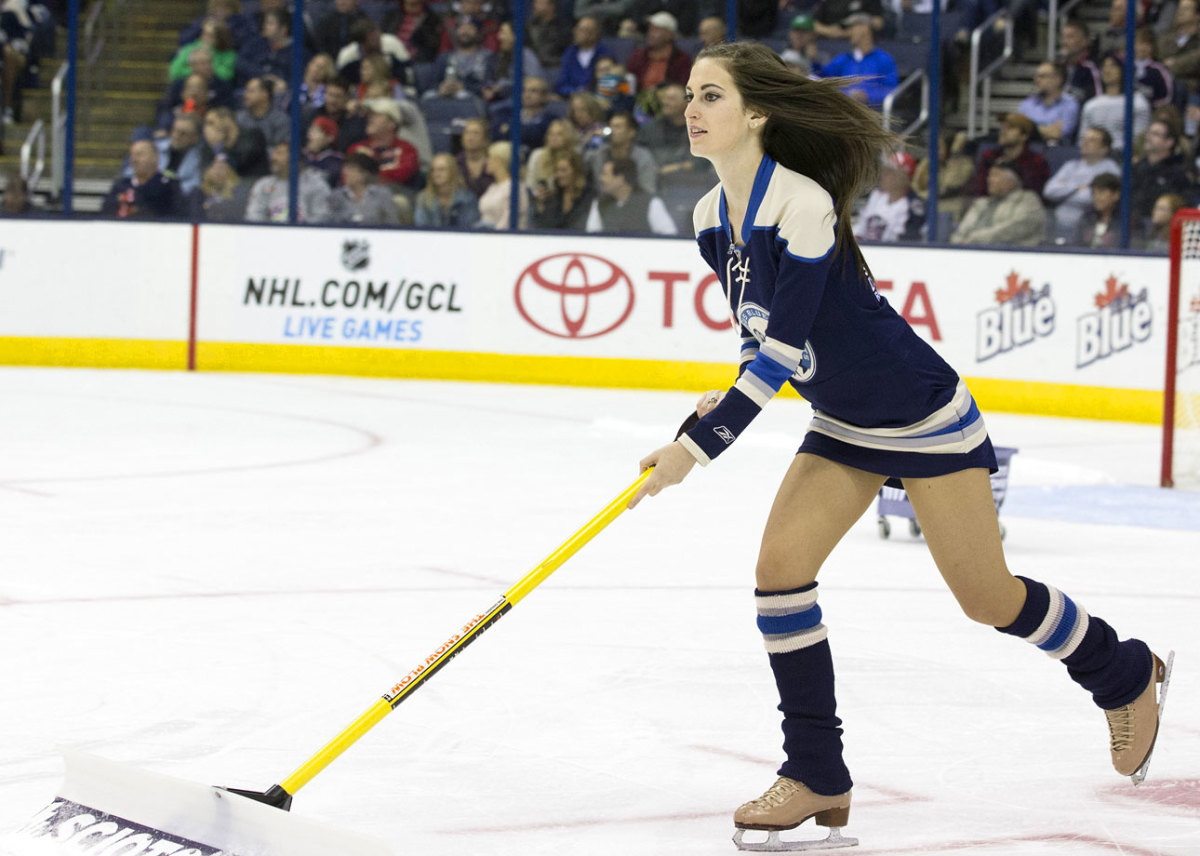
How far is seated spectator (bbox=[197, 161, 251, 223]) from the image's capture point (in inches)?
448

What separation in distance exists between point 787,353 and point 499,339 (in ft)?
27.6

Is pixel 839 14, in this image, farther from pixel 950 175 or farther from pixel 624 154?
pixel 624 154

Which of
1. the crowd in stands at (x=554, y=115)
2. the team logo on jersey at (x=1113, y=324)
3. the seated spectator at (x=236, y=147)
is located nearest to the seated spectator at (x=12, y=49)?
the crowd in stands at (x=554, y=115)

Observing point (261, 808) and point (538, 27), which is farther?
point (538, 27)

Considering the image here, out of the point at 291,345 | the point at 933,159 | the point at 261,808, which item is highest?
the point at 933,159

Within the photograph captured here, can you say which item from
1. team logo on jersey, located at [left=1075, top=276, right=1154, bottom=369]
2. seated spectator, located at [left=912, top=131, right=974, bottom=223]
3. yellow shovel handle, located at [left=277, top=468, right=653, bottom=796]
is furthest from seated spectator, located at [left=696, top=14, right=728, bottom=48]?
yellow shovel handle, located at [left=277, top=468, right=653, bottom=796]

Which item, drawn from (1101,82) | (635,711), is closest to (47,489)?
(635,711)

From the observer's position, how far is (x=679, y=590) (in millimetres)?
4992

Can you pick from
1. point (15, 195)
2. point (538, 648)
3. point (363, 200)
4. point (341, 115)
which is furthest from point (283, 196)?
point (538, 648)

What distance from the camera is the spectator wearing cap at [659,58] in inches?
434

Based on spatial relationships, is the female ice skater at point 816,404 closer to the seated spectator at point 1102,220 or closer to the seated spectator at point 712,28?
the seated spectator at point 1102,220

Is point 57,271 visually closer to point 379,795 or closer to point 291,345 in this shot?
point 291,345

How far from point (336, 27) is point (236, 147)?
3.45 ft

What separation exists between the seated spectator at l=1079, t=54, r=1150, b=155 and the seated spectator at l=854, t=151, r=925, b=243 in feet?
3.21
